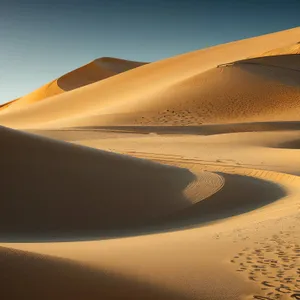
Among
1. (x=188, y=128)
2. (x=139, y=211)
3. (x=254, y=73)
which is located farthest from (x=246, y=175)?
(x=254, y=73)

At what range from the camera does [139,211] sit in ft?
28.4

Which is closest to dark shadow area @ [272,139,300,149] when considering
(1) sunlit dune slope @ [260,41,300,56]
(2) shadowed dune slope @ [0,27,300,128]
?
(2) shadowed dune slope @ [0,27,300,128]

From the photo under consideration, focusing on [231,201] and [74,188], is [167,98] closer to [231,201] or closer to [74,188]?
[231,201]

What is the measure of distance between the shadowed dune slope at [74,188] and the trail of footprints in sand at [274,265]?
277 cm

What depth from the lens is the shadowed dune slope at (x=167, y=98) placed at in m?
29.1

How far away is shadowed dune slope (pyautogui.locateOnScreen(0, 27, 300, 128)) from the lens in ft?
95.5

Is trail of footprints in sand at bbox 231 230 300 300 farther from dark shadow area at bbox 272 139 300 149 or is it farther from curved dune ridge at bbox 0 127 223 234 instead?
dark shadow area at bbox 272 139 300 149

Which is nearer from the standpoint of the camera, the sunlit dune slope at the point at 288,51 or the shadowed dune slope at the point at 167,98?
the shadowed dune slope at the point at 167,98

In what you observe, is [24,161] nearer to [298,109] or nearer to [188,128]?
[188,128]

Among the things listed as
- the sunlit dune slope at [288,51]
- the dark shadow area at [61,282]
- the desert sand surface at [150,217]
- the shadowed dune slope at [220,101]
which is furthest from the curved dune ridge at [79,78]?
the dark shadow area at [61,282]

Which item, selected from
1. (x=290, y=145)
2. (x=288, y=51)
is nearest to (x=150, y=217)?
(x=290, y=145)

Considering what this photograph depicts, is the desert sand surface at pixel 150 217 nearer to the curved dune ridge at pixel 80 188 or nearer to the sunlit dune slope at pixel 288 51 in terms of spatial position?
the curved dune ridge at pixel 80 188

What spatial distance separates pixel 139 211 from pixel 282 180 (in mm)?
5013

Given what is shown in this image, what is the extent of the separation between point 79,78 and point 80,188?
67.7 metres
